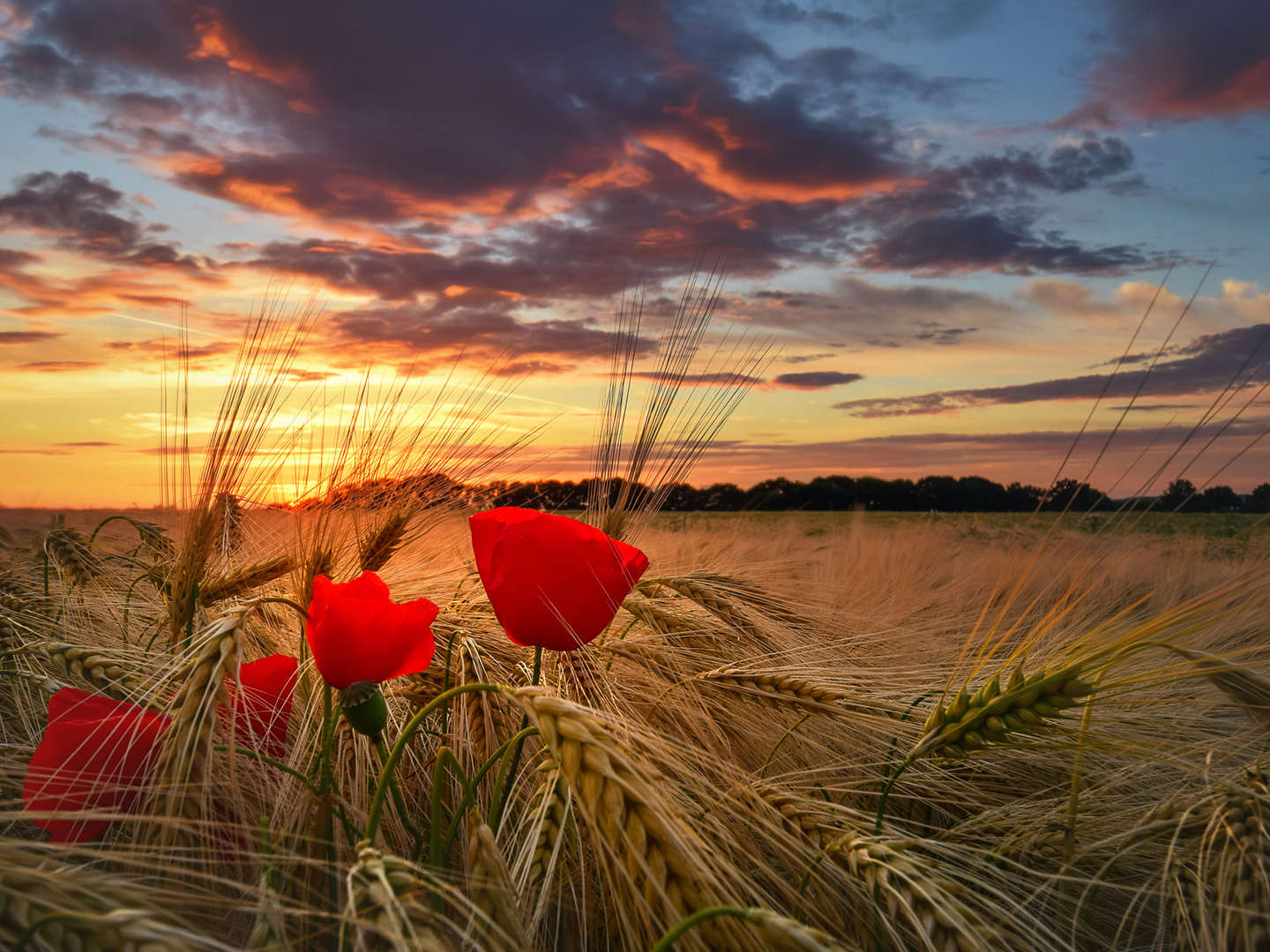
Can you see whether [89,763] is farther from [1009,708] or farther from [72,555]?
[72,555]

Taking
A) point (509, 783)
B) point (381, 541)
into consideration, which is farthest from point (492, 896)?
point (381, 541)

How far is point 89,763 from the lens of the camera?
0.97 metres

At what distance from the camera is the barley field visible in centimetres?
75

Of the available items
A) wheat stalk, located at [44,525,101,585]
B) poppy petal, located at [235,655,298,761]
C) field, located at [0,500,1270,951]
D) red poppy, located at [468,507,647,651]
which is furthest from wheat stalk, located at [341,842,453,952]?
wheat stalk, located at [44,525,101,585]

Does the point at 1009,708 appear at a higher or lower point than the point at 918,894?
higher

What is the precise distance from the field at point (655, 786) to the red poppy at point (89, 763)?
0.03m

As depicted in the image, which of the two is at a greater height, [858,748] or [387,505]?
[387,505]

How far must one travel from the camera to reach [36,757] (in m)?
1.00

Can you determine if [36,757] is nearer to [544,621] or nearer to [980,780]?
[544,621]

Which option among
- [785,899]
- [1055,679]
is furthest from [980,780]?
[1055,679]

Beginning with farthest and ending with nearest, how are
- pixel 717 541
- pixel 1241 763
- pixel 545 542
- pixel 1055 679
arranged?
pixel 717 541 < pixel 1241 763 < pixel 545 542 < pixel 1055 679

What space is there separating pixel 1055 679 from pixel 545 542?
2.09 feet

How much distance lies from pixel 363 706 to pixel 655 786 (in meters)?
0.35

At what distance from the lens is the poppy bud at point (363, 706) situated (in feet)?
2.95
